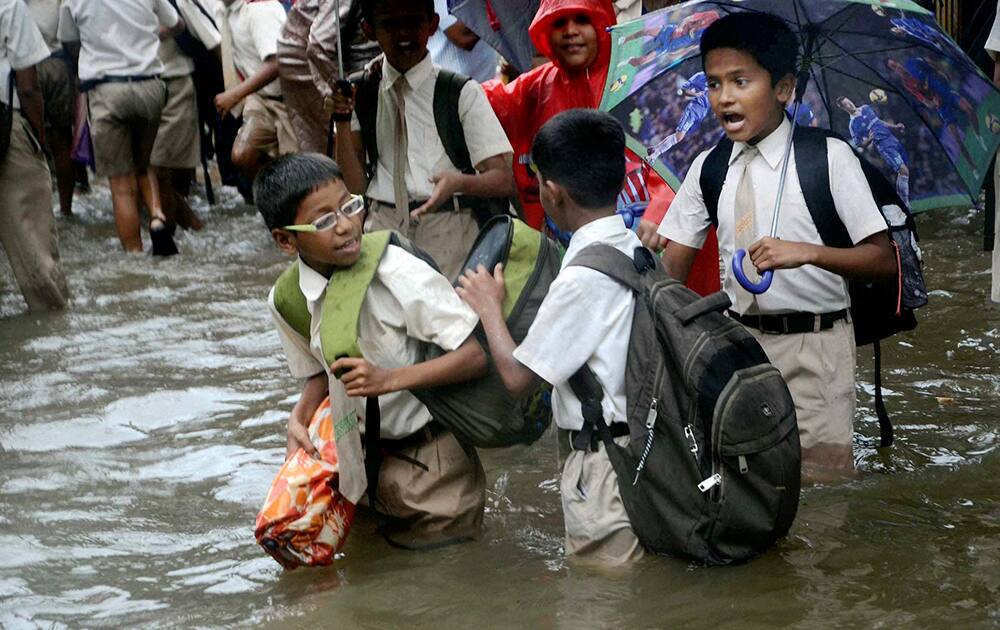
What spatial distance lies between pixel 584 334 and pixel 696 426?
0.37 meters

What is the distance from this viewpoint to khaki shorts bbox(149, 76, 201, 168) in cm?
1102

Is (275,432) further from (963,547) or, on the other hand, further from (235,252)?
(235,252)

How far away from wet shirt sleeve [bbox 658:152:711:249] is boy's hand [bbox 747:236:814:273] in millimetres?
516

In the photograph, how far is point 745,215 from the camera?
14.3 ft

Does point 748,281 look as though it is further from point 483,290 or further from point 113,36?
point 113,36

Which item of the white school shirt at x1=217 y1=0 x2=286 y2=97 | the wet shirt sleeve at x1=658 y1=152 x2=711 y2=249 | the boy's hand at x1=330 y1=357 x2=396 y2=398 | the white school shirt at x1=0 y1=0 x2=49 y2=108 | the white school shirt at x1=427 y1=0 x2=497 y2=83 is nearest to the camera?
the boy's hand at x1=330 y1=357 x2=396 y2=398

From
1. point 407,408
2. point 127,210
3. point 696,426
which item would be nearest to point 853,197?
point 696,426

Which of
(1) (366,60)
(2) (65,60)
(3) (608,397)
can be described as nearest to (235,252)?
(2) (65,60)

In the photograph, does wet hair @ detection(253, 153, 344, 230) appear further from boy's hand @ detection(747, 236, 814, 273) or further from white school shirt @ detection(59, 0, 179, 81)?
Answer: white school shirt @ detection(59, 0, 179, 81)

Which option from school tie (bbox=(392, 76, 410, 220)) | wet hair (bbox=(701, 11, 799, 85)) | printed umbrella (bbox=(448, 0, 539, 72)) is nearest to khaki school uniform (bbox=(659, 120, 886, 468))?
wet hair (bbox=(701, 11, 799, 85))

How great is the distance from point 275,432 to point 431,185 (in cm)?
132

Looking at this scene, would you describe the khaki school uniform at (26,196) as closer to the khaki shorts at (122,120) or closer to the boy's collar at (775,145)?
the khaki shorts at (122,120)

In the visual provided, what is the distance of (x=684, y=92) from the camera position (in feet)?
15.6

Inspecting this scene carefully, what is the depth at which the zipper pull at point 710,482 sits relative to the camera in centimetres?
363
